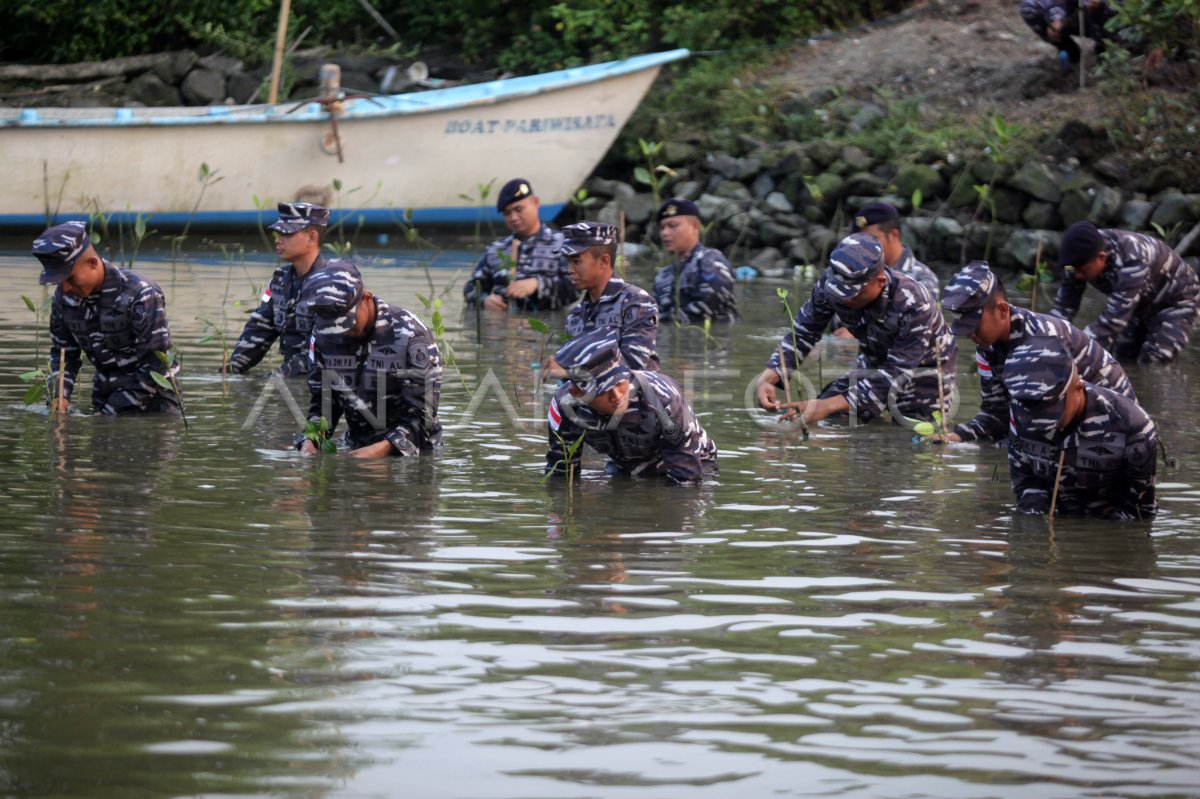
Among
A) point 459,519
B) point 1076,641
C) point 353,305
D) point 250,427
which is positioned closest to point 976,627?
Answer: point 1076,641

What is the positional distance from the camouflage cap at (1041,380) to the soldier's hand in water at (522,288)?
7.76 m

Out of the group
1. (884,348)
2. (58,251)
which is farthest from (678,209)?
(58,251)

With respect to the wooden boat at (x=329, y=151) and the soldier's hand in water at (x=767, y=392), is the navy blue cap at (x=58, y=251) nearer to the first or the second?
the soldier's hand in water at (x=767, y=392)

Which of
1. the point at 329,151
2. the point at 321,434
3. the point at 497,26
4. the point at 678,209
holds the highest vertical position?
the point at 497,26

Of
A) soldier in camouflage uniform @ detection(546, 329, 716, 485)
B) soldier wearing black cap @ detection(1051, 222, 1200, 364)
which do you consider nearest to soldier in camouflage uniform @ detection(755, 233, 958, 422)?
soldier in camouflage uniform @ detection(546, 329, 716, 485)

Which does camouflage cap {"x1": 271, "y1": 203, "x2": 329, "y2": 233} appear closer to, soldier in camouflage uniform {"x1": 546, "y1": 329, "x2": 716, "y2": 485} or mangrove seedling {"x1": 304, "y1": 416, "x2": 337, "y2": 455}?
mangrove seedling {"x1": 304, "y1": 416, "x2": 337, "y2": 455}

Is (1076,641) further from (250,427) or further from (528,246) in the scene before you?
(528,246)

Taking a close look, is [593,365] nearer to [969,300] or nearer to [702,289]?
Result: [969,300]

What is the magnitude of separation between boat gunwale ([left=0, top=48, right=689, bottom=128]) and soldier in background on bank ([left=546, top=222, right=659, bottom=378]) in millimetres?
10597

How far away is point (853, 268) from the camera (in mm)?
9094

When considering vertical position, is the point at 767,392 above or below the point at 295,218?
below

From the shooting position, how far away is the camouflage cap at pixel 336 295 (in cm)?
765

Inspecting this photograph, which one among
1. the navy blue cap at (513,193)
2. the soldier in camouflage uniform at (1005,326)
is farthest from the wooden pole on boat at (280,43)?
the soldier in camouflage uniform at (1005,326)

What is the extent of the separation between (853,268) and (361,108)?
11.4 m
